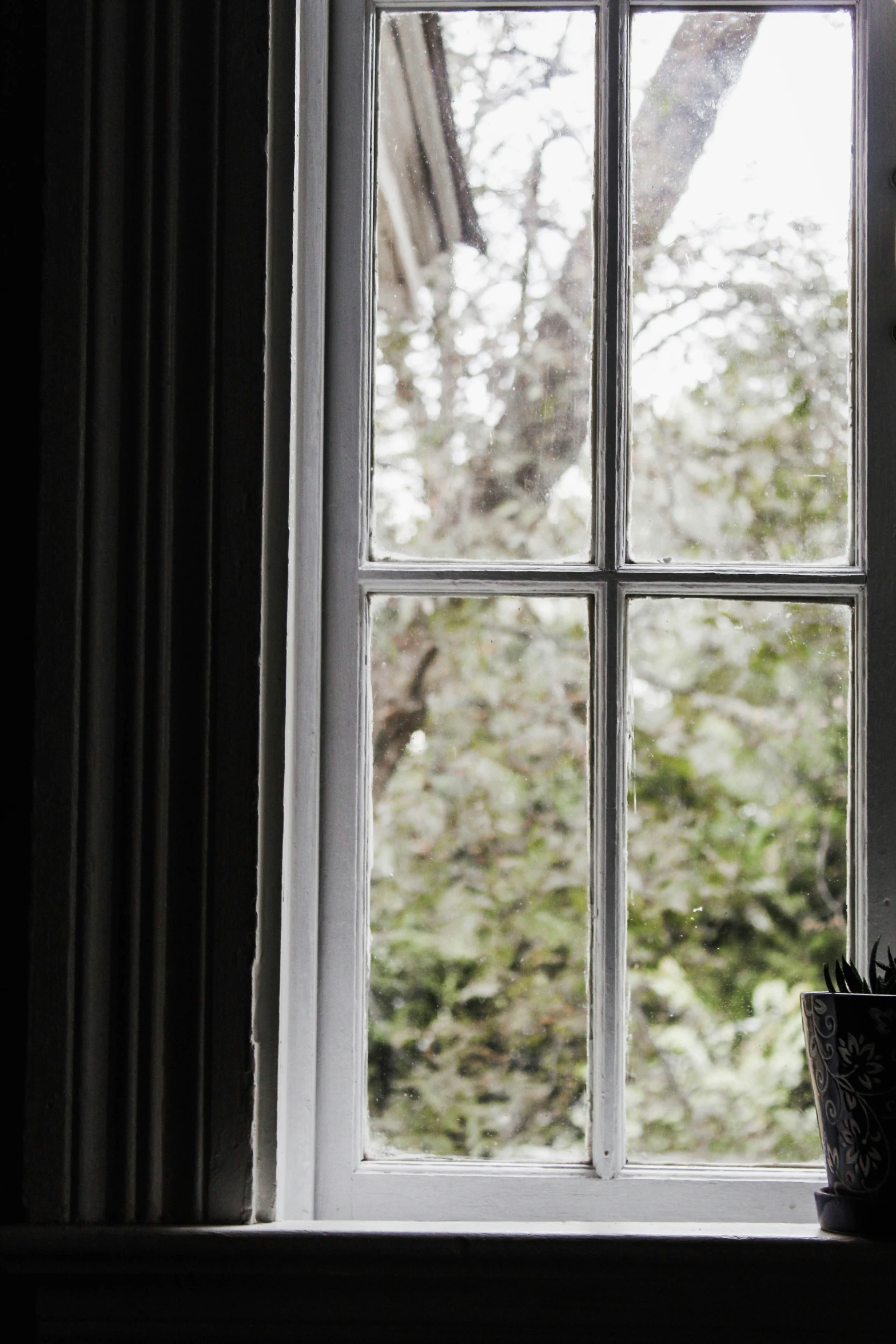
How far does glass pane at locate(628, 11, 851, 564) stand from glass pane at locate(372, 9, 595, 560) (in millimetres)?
64

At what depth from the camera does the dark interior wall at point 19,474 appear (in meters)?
1.01

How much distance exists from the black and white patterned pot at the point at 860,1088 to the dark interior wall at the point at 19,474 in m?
0.67

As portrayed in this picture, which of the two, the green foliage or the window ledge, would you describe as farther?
the green foliage

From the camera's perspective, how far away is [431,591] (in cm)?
120

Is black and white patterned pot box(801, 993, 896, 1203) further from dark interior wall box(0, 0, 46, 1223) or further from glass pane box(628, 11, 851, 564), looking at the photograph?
dark interior wall box(0, 0, 46, 1223)

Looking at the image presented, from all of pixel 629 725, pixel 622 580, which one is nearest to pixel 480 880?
pixel 629 725

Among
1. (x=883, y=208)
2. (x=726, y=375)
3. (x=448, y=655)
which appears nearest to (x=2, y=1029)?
(x=448, y=655)

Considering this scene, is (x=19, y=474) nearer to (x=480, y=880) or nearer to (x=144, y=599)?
(x=144, y=599)

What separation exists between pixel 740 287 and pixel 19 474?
72cm

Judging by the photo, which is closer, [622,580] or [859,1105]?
[859,1105]

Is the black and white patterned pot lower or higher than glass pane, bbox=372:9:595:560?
lower

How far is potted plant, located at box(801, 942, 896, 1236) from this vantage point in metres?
0.98

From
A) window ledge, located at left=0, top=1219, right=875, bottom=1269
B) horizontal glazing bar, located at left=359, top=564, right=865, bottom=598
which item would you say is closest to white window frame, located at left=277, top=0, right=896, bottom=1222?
horizontal glazing bar, located at left=359, top=564, right=865, bottom=598

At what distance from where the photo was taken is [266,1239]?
95 cm
